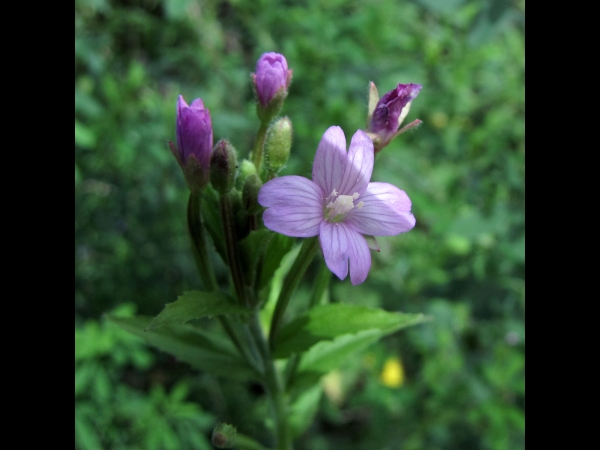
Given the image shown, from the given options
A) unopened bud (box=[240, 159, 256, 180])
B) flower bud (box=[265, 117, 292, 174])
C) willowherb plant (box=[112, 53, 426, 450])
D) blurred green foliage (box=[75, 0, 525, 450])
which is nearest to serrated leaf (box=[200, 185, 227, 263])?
willowherb plant (box=[112, 53, 426, 450])

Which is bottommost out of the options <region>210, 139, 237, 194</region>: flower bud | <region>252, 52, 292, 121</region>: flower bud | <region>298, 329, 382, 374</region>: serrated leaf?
→ <region>298, 329, 382, 374</region>: serrated leaf

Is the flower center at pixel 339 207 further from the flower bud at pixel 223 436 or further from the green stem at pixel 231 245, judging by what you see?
the flower bud at pixel 223 436

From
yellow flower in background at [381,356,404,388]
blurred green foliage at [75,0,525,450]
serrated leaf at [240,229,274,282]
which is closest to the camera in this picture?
serrated leaf at [240,229,274,282]

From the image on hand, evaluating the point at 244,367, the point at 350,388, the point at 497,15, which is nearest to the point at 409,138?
the point at 497,15

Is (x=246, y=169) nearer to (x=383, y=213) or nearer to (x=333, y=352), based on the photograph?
(x=383, y=213)

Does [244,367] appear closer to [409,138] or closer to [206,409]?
[206,409]

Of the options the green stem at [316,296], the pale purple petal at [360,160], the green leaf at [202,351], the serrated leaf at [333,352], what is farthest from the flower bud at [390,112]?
the green leaf at [202,351]

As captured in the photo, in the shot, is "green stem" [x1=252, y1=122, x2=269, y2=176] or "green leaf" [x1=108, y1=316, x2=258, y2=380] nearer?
"green stem" [x1=252, y1=122, x2=269, y2=176]

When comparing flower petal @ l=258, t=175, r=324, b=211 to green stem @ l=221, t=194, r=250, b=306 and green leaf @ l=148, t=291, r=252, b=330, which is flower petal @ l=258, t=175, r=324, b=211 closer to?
green stem @ l=221, t=194, r=250, b=306
